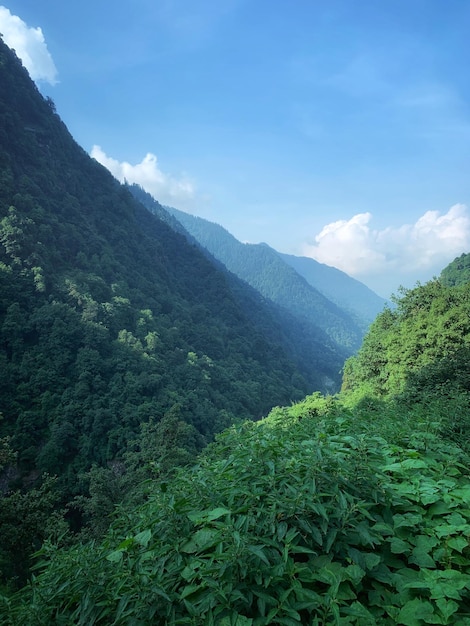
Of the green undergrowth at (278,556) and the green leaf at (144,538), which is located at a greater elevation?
the green undergrowth at (278,556)

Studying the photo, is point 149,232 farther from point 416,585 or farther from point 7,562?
point 416,585

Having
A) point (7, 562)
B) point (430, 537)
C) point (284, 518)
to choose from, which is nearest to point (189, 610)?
point (284, 518)

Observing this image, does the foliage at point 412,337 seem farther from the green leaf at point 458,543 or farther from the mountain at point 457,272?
the mountain at point 457,272

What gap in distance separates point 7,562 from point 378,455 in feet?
44.5

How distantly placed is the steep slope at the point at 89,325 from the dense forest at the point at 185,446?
0.27 m

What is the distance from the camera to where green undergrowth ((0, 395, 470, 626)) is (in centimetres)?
169

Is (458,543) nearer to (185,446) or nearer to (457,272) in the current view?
(185,446)

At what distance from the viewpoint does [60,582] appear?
80.8 inches

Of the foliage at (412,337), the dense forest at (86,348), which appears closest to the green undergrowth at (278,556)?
the dense forest at (86,348)

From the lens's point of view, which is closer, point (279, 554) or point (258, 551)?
point (258, 551)

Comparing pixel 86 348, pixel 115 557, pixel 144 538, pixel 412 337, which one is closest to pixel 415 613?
pixel 144 538

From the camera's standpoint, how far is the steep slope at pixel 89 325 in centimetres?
3147

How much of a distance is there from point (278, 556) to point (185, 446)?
73.6 feet

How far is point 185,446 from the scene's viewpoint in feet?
74.6
